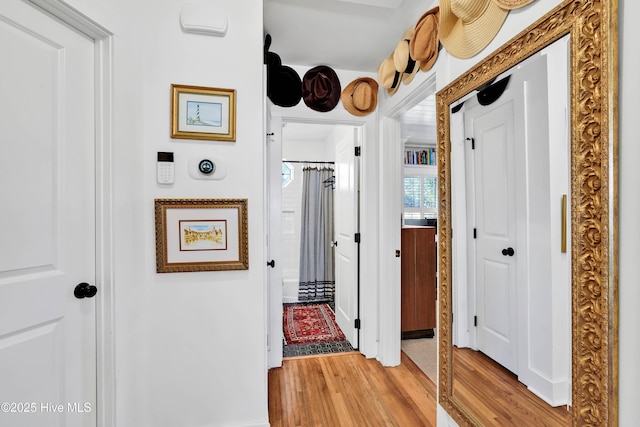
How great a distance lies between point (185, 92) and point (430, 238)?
2.37 m

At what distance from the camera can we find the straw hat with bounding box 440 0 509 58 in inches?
48.3

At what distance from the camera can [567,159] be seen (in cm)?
93

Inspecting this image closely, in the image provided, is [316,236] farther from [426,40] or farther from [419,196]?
[426,40]

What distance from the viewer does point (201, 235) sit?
158 centimetres

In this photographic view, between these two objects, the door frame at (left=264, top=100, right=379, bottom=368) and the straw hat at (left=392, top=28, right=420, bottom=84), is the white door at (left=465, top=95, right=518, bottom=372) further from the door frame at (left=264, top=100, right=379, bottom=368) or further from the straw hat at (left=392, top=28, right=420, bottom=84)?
the door frame at (left=264, top=100, right=379, bottom=368)

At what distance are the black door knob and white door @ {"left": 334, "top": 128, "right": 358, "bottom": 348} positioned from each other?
1.91m

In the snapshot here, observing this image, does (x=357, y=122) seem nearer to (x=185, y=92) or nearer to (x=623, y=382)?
(x=185, y=92)

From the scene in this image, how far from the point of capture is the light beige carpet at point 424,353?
2.39 metres

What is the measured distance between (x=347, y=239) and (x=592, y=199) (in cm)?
213

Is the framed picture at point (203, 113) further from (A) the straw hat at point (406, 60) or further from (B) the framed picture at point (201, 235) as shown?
(A) the straw hat at point (406, 60)

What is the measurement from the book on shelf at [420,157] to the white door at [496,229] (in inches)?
137

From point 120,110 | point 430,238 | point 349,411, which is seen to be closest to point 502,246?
point 349,411

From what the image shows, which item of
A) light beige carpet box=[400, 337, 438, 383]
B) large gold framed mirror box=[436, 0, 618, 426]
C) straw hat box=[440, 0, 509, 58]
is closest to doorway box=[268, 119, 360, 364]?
light beige carpet box=[400, 337, 438, 383]

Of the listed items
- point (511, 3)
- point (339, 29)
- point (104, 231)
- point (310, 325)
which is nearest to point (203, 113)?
point (104, 231)
